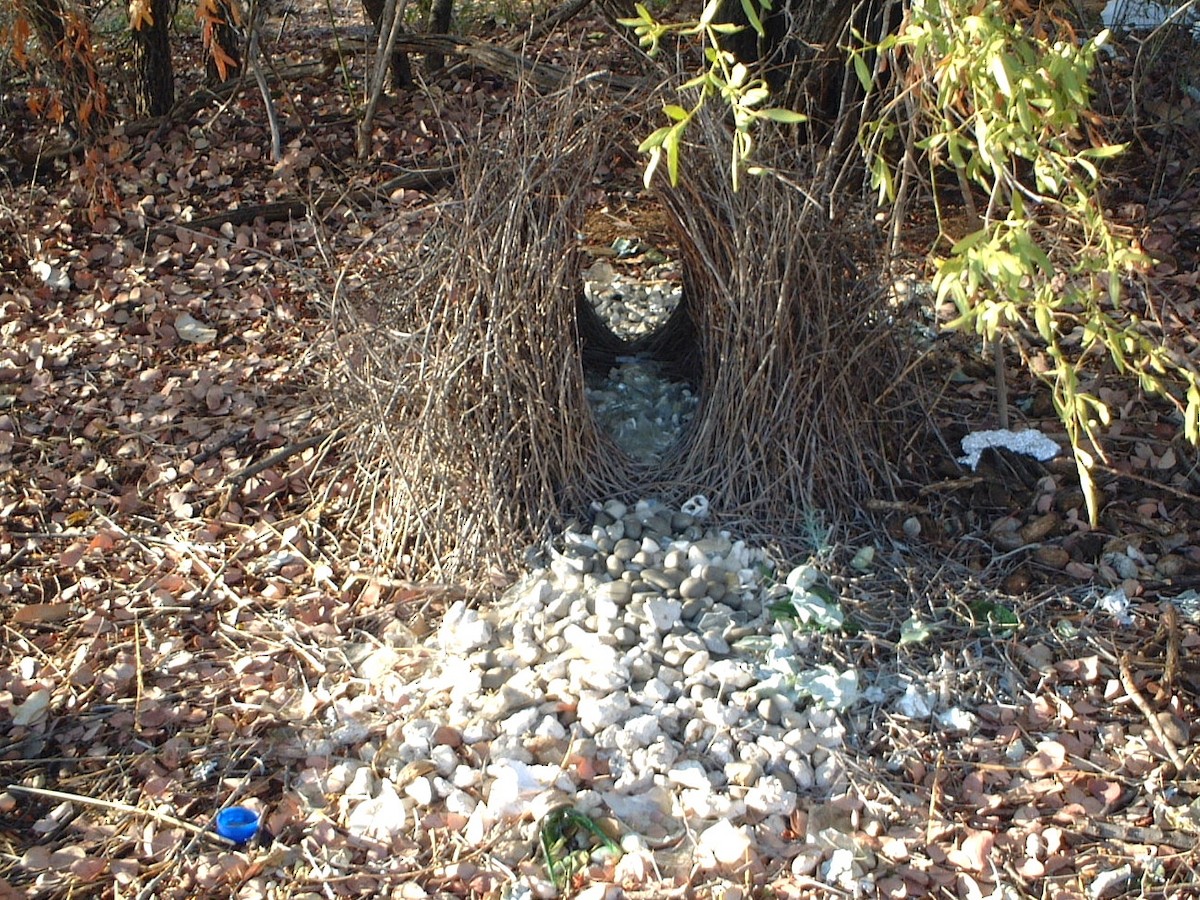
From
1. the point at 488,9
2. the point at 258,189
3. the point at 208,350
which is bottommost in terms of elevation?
the point at 208,350

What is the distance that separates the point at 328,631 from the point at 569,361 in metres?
0.89

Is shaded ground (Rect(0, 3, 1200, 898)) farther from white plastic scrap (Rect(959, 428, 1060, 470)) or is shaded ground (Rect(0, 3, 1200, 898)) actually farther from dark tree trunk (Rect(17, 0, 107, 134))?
dark tree trunk (Rect(17, 0, 107, 134))

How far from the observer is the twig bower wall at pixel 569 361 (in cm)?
314

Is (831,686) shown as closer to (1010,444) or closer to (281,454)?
(1010,444)

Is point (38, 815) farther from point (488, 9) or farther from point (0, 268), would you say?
point (488, 9)

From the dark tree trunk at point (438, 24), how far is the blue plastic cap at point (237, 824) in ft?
12.8

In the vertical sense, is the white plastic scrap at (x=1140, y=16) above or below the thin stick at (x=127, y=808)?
above

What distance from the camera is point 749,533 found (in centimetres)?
321

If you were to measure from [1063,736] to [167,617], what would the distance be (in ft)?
7.07

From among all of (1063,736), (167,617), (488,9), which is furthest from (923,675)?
(488,9)

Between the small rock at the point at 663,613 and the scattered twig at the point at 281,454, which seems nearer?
the small rock at the point at 663,613

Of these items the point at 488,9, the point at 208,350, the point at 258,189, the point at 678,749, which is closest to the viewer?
the point at 678,749

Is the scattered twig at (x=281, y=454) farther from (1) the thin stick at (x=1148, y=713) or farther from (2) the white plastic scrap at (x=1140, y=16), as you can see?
(2) the white plastic scrap at (x=1140, y=16)

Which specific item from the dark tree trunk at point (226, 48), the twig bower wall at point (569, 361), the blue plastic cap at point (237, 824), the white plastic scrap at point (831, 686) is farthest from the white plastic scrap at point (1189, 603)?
the dark tree trunk at point (226, 48)
